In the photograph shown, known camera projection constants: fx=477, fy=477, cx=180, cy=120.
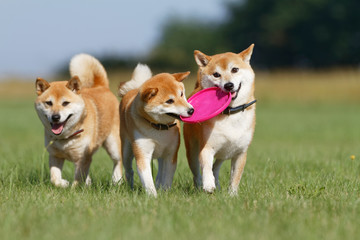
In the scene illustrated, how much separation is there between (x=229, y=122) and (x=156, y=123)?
685 mm

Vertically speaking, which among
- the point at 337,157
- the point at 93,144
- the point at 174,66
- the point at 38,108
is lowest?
the point at 174,66

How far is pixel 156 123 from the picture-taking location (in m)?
4.50

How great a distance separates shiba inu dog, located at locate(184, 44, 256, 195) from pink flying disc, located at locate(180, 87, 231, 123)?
76 mm

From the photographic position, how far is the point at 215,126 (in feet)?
14.5

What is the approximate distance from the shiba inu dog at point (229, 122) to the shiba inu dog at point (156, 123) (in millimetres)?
309

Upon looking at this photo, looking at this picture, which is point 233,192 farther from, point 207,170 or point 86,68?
point 86,68

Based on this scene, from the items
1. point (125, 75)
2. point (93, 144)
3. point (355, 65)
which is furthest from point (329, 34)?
point (93, 144)

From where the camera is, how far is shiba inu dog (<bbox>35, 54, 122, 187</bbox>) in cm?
493

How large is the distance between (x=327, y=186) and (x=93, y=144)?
8.52 ft

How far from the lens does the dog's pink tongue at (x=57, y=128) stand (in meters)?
4.89

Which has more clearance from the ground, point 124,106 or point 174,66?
point 124,106

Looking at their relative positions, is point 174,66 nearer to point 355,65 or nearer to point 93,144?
point 355,65

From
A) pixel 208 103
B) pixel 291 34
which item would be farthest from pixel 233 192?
pixel 291 34

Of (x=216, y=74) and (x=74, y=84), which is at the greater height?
(x=216, y=74)
